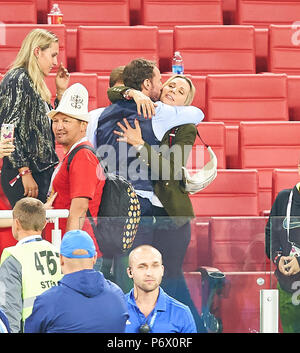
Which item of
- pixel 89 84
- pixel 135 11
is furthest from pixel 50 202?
pixel 135 11

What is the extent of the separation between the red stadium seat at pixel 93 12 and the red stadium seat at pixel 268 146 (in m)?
1.16

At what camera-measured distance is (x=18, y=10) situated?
5.14m

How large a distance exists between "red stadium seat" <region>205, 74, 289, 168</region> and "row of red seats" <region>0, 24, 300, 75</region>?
0.95ft

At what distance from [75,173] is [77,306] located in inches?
23.3

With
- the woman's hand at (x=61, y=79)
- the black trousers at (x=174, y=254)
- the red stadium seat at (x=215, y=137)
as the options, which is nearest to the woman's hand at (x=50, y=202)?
the black trousers at (x=174, y=254)

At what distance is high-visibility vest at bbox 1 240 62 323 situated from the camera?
276cm

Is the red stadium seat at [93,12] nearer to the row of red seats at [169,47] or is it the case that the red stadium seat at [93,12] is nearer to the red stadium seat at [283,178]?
the row of red seats at [169,47]

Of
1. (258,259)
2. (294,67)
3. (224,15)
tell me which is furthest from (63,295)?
(224,15)

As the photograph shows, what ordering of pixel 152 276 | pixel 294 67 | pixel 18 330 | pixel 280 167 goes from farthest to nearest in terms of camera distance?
pixel 294 67, pixel 280 167, pixel 152 276, pixel 18 330

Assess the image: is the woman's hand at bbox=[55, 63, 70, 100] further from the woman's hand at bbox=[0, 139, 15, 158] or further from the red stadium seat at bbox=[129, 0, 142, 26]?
the red stadium seat at bbox=[129, 0, 142, 26]

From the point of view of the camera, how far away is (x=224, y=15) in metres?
5.50

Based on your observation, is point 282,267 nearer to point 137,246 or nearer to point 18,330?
point 137,246

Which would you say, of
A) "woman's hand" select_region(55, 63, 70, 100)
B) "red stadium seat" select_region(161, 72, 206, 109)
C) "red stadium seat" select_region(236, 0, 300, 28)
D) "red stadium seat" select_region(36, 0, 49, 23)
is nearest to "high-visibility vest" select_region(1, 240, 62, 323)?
"woman's hand" select_region(55, 63, 70, 100)

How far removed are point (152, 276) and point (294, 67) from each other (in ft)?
8.13
